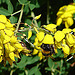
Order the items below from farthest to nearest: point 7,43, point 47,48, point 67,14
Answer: point 67,14 → point 47,48 → point 7,43

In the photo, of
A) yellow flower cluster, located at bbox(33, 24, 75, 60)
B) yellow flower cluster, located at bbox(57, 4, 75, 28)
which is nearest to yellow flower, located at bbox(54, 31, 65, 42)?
yellow flower cluster, located at bbox(33, 24, 75, 60)

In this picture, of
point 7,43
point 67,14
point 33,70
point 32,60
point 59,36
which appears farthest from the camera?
point 33,70

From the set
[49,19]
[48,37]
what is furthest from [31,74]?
[48,37]

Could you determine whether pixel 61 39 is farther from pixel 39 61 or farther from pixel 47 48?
pixel 39 61

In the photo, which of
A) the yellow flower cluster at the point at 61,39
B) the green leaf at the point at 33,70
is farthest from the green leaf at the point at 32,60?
the yellow flower cluster at the point at 61,39

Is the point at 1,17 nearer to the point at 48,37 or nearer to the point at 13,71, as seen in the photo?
the point at 48,37

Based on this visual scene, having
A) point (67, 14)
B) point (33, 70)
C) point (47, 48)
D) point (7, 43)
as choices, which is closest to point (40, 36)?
point (47, 48)

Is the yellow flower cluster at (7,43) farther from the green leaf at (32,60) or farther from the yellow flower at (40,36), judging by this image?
the green leaf at (32,60)

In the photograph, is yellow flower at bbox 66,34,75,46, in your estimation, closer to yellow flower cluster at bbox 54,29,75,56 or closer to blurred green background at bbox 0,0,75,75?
yellow flower cluster at bbox 54,29,75,56

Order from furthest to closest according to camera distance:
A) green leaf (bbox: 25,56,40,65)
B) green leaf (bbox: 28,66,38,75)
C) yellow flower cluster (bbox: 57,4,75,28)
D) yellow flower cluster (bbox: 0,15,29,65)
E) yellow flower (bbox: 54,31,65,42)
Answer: green leaf (bbox: 28,66,38,75), green leaf (bbox: 25,56,40,65), yellow flower cluster (bbox: 57,4,75,28), yellow flower (bbox: 54,31,65,42), yellow flower cluster (bbox: 0,15,29,65)

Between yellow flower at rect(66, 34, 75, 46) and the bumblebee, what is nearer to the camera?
yellow flower at rect(66, 34, 75, 46)

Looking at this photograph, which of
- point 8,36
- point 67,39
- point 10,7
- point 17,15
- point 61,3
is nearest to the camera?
point 8,36
